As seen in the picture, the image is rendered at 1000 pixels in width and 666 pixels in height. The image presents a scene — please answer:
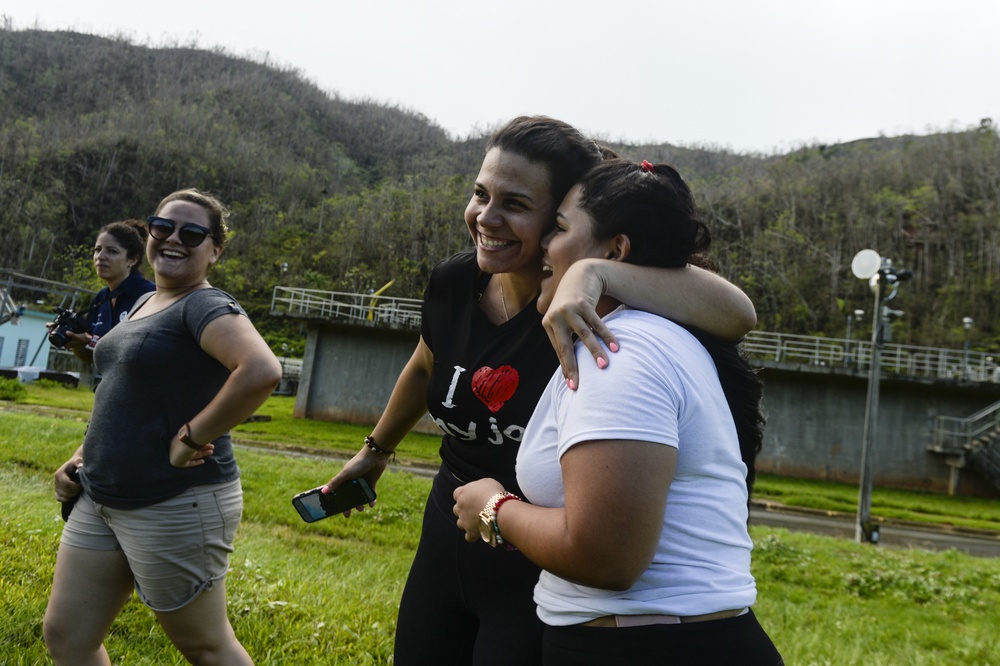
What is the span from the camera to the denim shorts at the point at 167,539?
2.60 metres

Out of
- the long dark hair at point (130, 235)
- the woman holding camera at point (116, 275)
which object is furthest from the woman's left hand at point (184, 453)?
the long dark hair at point (130, 235)

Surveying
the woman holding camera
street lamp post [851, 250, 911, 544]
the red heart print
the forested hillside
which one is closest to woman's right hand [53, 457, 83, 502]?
the red heart print

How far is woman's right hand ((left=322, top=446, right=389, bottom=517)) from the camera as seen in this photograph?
2965mm

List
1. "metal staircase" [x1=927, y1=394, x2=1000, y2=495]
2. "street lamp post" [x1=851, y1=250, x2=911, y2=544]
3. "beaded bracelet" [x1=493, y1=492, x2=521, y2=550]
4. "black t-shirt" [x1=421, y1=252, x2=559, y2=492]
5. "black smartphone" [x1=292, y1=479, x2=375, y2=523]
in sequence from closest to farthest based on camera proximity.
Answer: "beaded bracelet" [x1=493, y1=492, x2=521, y2=550] < "black t-shirt" [x1=421, y1=252, x2=559, y2=492] < "black smartphone" [x1=292, y1=479, x2=375, y2=523] < "street lamp post" [x1=851, y1=250, x2=911, y2=544] < "metal staircase" [x1=927, y1=394, x2=1000, y2=495]

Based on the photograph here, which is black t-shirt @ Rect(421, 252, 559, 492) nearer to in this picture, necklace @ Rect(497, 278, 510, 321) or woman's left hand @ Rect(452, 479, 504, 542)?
necklace @ Rect(497, 278, 510, 321)

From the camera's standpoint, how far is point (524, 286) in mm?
2414

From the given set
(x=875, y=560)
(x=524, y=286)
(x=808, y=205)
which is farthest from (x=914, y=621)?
(x=808, y=205)

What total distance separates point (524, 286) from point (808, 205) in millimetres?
66573

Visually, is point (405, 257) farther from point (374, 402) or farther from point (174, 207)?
point (174, 207)

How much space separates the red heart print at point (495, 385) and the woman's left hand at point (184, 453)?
109 cm

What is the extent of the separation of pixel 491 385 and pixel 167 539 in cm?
132

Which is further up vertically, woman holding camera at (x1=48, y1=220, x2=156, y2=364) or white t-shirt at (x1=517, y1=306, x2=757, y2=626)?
woman holding camera at (x1=48, y1=220, x2=156, y2=364)

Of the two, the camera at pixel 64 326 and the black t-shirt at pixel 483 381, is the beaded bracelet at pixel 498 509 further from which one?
the camera at pixel 64 326

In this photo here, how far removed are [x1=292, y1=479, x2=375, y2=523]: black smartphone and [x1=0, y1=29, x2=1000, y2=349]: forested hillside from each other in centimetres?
4950
